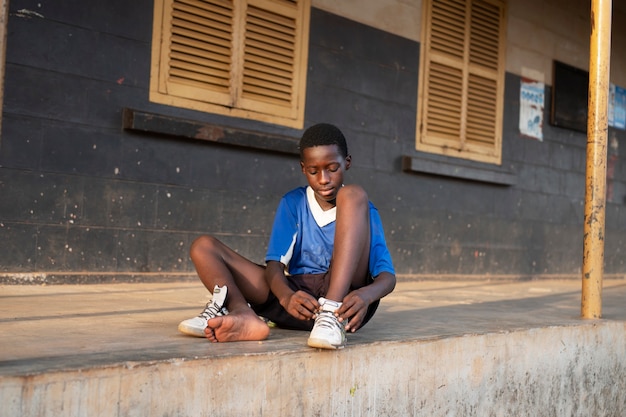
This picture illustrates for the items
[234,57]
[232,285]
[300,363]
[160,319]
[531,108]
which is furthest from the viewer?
[531,108]

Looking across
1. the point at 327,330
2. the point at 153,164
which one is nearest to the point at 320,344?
the point at 327,330

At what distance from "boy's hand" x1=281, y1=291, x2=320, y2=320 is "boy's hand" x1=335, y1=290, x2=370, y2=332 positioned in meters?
0.09

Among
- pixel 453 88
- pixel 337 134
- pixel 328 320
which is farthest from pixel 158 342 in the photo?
pixel 453 88

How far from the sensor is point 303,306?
256 cm

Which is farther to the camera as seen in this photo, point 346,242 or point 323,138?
point 323,138

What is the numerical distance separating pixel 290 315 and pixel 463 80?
504 centimetres

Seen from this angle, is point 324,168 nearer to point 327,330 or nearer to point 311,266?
point 311,266

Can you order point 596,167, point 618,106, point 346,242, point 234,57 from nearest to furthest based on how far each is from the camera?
point 346,242, point 596,167, point 234,57, point 618,106

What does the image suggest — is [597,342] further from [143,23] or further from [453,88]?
[453,88]

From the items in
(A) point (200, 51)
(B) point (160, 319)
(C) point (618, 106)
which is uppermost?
(C) point (618, 106)

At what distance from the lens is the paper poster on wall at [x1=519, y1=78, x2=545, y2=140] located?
8008 millimetres

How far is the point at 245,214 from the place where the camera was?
18.5 feet

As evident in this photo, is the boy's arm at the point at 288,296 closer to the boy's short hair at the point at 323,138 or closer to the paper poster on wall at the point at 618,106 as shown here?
the boy's short hair at the point at 323,138

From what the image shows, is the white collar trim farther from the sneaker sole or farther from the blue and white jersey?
the sneaker sole
